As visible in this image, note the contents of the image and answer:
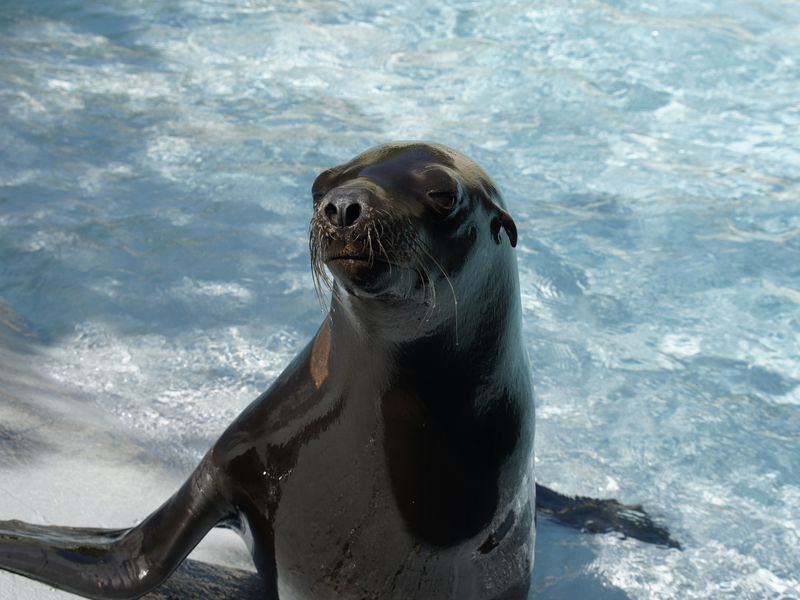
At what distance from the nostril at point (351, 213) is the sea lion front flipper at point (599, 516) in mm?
2300

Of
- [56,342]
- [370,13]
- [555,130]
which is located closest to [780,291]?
[555,130]

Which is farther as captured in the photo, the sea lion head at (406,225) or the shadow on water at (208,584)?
the shadow on water at (208,584)

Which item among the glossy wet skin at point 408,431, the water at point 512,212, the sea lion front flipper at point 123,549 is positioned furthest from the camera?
the water at point 512,212

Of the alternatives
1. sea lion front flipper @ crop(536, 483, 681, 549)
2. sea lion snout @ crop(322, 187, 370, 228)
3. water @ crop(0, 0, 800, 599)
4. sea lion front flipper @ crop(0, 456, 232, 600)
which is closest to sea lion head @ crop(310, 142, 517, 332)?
sea lion snout @ crop(322, 187, 370, 228)

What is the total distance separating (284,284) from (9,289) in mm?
1441

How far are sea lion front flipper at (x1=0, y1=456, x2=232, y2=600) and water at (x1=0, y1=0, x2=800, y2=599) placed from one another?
83 millimetres

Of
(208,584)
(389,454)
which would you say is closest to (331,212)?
(389,454)

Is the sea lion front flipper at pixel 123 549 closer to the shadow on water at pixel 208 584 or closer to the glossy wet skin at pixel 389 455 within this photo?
the glossy wet skin at pixel 389 455

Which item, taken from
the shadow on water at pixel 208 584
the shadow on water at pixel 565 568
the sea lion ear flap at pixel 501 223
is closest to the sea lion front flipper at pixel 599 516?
the shadow on water at pixel 565 568

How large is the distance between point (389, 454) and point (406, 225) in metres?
0.67

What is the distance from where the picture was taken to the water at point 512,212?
474 cm

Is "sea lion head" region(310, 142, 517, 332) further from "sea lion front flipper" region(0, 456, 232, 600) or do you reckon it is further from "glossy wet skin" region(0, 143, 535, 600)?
"sea lion front flipper" region(0, 456, 232, 600)

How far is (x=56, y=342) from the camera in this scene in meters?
5.31

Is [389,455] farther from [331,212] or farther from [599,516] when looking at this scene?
[599,516]
